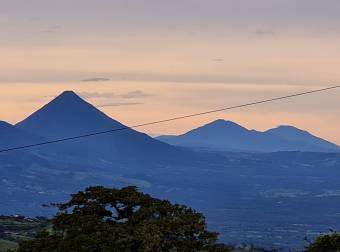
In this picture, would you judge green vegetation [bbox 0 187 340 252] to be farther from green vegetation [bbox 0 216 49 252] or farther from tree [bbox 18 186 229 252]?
green vegetation [bbox 0 216 49 252]

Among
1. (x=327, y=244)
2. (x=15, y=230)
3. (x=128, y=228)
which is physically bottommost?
(x=15, y=230)

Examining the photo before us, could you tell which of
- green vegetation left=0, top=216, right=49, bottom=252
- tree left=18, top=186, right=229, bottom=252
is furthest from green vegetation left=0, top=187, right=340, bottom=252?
green vegetation left=0, top=216, right=49, bottom=252

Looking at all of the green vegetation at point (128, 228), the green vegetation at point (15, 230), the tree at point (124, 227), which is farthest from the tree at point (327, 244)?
the green vegetation at point (15, 230)

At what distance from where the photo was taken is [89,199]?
30328mm

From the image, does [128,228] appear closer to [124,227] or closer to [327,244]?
[124,227]

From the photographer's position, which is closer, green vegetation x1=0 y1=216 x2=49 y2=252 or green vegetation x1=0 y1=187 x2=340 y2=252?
green vegetation x1=0 y1=187 x2=340 y2=252

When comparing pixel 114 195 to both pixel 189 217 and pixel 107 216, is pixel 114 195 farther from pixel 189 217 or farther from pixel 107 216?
pixel 189 217

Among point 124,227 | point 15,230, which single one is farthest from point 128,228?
point 15,230

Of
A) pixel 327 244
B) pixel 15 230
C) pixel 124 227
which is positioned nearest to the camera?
pixel 327 244

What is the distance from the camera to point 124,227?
28734mm

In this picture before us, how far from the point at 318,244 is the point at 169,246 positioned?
5419 millimetres

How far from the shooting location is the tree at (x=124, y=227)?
27.8 m

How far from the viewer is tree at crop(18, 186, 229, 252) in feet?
91.4

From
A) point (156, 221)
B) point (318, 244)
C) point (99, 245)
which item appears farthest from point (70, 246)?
point (318, 244)
